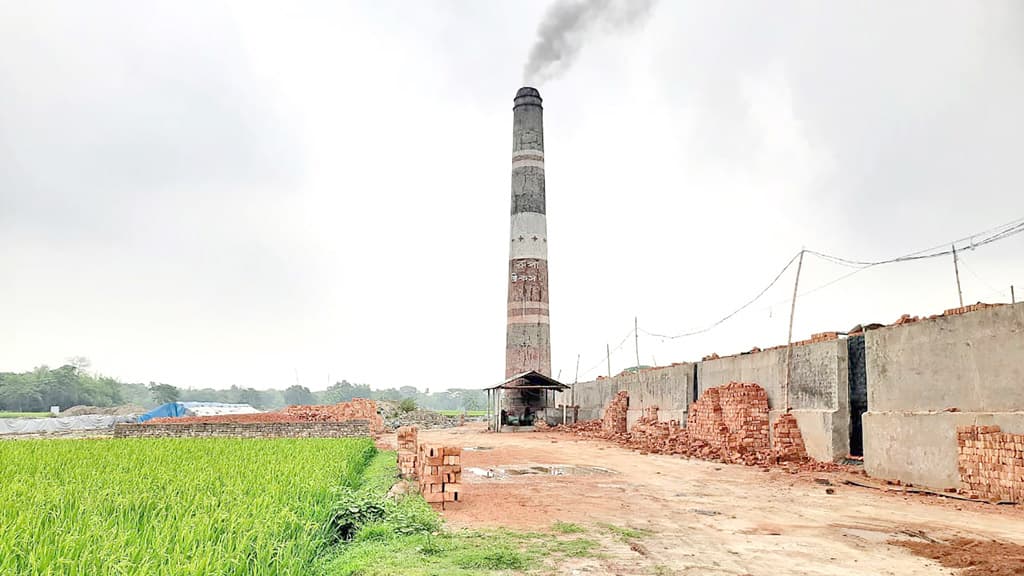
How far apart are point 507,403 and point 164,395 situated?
66.8 metres

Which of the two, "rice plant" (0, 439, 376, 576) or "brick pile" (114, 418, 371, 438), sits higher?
"rice plant" (0, 439, 376, 576)

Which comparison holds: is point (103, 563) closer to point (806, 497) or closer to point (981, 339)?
point (806, 497)

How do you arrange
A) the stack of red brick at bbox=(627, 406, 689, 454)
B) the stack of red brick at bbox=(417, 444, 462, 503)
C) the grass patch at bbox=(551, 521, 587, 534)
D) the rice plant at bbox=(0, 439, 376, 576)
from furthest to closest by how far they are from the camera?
1. the stack of red brick at bbox=(627, 406, 689, 454)
2. the stack of red brick at bbox=(417, 444, 462, 503)
3. the grass patch at bbox=(551, 521, 587, 534)
4. the rice plant at bbox=(0, 439, 376, 576)

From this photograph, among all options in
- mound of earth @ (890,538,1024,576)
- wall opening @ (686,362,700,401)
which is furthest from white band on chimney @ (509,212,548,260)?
mound of earth @ (890,538,1024,576)

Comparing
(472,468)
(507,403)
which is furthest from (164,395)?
(472,468)

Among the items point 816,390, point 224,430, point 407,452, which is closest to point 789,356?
point 816,390

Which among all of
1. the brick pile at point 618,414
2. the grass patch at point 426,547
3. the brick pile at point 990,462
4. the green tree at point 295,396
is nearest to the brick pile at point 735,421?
the brick pile at point 990,462

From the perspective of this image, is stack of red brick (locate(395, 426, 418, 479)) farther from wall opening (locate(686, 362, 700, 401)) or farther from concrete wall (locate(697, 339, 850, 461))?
wall opening (locate(686, 362, 700, 401))

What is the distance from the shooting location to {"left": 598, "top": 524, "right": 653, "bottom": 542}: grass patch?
6.40m

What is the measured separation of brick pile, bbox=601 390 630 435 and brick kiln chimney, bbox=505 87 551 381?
22.9 ft

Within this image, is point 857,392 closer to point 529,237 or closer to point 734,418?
point 734,418

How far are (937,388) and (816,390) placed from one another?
3.23 meters

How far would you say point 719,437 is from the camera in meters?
16.4

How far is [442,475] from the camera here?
8438 mm
